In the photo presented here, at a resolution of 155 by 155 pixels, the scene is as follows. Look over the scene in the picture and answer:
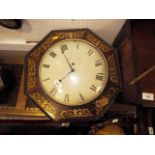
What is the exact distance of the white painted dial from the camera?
3.16ft

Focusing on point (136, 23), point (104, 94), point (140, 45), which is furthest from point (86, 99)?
point (136, 23)

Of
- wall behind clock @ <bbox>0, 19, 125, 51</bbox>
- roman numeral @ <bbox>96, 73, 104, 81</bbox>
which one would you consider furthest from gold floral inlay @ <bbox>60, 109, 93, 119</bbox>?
wall behind clock @ <bbox>0, 19, 125, 51</bbox>

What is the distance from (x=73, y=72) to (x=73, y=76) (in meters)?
0.02

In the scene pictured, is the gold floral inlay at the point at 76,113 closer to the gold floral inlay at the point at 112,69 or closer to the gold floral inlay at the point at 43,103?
the gold floral inlay at the point at 43,103

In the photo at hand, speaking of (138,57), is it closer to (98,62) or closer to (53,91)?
(98,62)

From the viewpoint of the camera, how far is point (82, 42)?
1079 millimetres

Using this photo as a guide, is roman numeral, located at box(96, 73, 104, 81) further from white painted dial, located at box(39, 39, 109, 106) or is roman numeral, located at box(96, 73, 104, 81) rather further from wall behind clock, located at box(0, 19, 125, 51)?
wall behind clock, located at box(0, 19, 125, 51)

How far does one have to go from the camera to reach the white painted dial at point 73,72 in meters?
0.96

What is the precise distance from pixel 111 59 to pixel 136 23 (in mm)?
278

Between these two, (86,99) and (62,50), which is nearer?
(86,99)

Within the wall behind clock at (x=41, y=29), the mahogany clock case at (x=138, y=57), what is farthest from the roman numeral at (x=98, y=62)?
the wall behind clock at (x=41, y=29)

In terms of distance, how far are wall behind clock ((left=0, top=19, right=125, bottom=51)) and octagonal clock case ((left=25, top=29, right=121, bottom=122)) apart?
130 mm

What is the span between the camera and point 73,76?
102cm
